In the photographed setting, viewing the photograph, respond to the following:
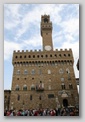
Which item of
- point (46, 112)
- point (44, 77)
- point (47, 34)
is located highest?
point (47, 34)

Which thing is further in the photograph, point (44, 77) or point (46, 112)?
point (44, 77)

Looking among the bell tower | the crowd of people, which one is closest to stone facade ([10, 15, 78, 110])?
the bell tower

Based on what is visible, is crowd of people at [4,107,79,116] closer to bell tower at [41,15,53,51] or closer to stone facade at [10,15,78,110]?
stone facade at [10,15,78,110]

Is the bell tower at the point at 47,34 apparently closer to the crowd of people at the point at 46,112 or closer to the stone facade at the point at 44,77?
the stone facade at the point at 44,77

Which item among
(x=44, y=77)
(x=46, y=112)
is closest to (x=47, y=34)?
(x=44, y=77)

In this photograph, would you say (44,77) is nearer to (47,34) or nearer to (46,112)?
(47,34)

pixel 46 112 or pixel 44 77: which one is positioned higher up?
pixel 44 77

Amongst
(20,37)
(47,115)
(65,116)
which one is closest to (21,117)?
(47,115)

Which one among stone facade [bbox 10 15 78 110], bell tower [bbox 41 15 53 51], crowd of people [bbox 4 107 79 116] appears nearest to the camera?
crowd of people [bbox 4 107 79 116]

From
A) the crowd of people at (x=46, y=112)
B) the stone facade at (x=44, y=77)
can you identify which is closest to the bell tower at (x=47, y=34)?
the stone facade at (x=44, y=77)

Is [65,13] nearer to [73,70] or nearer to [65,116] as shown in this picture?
[73,70]
